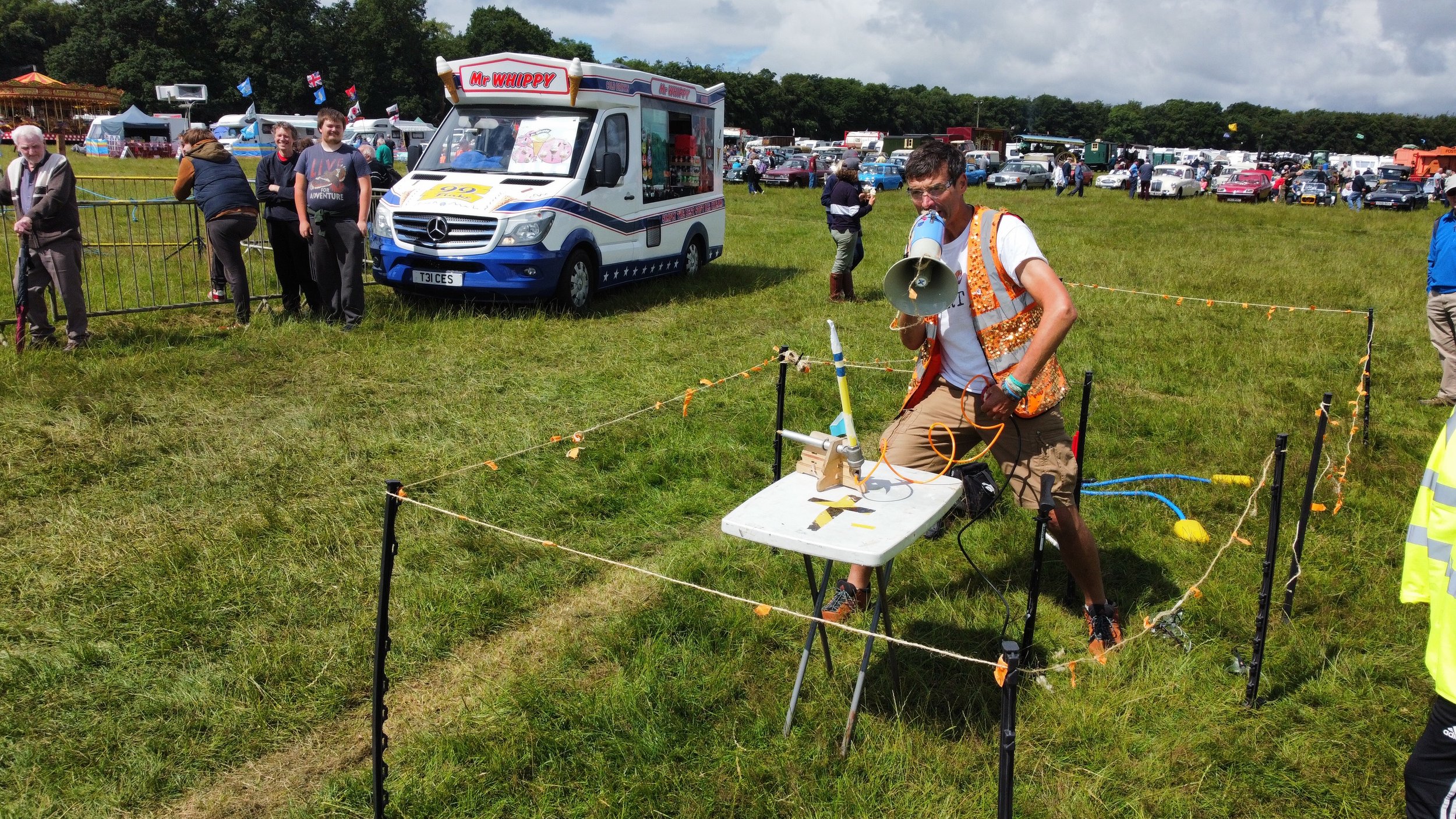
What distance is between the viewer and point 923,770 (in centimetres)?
314

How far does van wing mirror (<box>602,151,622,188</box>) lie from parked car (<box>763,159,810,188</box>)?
28.3 metres

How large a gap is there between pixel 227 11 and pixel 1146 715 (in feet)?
323

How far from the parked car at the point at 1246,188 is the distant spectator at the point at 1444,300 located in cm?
3428

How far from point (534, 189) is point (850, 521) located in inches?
298

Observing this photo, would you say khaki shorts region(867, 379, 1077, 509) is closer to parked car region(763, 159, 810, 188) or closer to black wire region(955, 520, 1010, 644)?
black wire region(955, 520, 1010, 644)

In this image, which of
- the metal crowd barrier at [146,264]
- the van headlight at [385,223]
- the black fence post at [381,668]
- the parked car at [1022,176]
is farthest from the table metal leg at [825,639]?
the parked car at [1022,176]

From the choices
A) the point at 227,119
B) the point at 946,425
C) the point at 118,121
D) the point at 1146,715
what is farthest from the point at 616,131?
the point at 118,121

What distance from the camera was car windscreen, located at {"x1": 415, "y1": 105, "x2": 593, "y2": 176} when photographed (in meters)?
9.94

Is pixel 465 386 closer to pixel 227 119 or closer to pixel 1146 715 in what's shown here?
pixel 1146 715

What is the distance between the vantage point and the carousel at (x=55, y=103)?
58.4m

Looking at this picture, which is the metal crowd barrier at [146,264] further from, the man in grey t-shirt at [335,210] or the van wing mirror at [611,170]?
the van wing mirror at [611,170]

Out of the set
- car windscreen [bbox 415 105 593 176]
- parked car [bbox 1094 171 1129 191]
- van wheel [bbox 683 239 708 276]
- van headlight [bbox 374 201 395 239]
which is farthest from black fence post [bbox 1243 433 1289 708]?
parked car [bbox 1094 171 1129 191]

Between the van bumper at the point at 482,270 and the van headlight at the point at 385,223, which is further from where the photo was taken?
the van headlight at the point at 385,223

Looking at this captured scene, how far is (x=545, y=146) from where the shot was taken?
9992 mm
